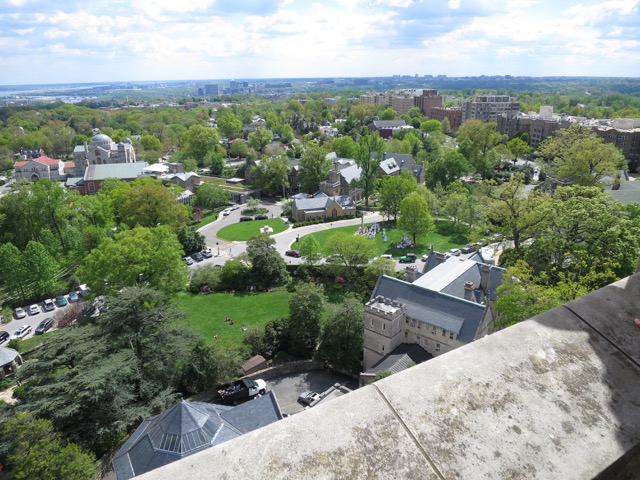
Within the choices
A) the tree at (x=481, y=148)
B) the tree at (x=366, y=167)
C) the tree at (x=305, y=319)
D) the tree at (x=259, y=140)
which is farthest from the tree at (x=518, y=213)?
the tree at (x=259, y=140)

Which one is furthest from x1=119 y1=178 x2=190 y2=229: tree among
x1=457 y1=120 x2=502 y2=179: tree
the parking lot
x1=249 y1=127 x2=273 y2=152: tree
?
x1=249 y1=127 x2=273 y2=152: tree

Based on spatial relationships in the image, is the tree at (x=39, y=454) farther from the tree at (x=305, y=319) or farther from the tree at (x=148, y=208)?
the tree at (x=148, y=208)

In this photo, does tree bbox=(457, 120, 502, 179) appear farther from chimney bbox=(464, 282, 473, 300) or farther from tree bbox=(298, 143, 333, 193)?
chimney bbox=(464, 282, 473, 300)

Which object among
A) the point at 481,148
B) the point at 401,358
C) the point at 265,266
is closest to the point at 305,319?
the point at 401,358

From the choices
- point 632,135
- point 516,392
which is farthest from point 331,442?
point 632,135

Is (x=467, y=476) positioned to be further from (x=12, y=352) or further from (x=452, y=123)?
(x=452, y=123)

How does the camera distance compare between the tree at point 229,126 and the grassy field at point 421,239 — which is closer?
the grassy field at point 421,239
